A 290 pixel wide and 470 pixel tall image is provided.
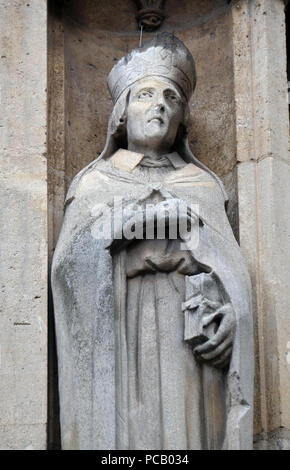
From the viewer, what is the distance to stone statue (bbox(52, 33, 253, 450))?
930 cm

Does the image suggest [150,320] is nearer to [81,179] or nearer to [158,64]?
[81,179]

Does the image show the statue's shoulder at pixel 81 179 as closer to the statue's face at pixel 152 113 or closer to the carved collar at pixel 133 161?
the carved collar at pixel 133 161

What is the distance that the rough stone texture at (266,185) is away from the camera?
9844mm

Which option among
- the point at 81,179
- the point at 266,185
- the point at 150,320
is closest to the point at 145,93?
the point at 81,179

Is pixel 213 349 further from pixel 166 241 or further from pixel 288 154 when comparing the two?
pixel 288 154

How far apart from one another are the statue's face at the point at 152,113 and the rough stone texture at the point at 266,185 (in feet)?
1.72

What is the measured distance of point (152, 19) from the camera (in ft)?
37.5

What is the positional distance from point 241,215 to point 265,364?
3.17 feet

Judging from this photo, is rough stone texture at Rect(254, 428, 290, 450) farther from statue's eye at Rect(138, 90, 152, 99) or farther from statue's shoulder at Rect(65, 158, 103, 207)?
statue's eye at Rect(138, 90, 152, 99)

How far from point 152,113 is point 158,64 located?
343 mm

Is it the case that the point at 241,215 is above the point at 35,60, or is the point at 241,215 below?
below
